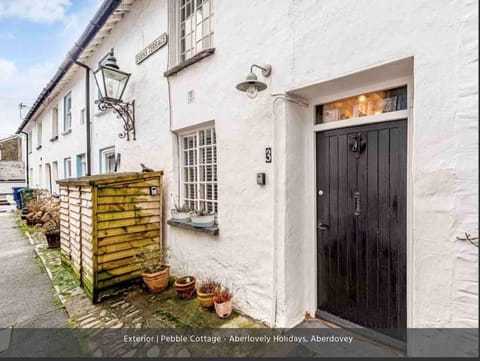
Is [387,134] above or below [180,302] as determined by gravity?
above

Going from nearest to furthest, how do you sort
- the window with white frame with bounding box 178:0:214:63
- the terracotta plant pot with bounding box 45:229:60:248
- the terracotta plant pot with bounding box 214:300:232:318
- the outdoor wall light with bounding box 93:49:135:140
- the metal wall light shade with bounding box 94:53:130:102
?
the terracotta plant pot with bounding box 214:300:232:318, the window with white frame with bounding box 178:0:214:63, the metal wall light shade with bounding box 94:53:130:102, the outdoor wall light with bounding box 93:49:135:140, the terracotta plant pot with bounding box 45:229:60:248

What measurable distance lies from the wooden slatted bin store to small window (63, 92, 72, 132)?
6565 mm

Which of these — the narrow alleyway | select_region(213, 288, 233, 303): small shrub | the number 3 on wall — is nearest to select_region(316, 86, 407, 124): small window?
the number 3 on wall

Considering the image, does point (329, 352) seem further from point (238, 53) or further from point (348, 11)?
point (238, 53)

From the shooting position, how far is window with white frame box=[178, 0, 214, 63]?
4.43 m

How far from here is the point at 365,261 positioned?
2.96m

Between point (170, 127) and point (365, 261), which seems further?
point (170, 127)

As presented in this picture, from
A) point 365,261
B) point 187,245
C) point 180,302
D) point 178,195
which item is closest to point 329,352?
point 365,261

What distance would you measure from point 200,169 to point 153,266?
182 cm

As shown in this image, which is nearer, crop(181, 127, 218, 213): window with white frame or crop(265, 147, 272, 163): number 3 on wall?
crop(265, 147, 272, 163): number 3 on wall

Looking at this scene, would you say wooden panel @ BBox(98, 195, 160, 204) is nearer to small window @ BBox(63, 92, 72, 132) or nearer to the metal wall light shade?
the metal wall light shade

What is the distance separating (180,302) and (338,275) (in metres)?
2.27

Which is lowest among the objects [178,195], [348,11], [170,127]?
[178,195]

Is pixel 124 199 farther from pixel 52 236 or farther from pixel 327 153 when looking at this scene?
pixel 52 236
